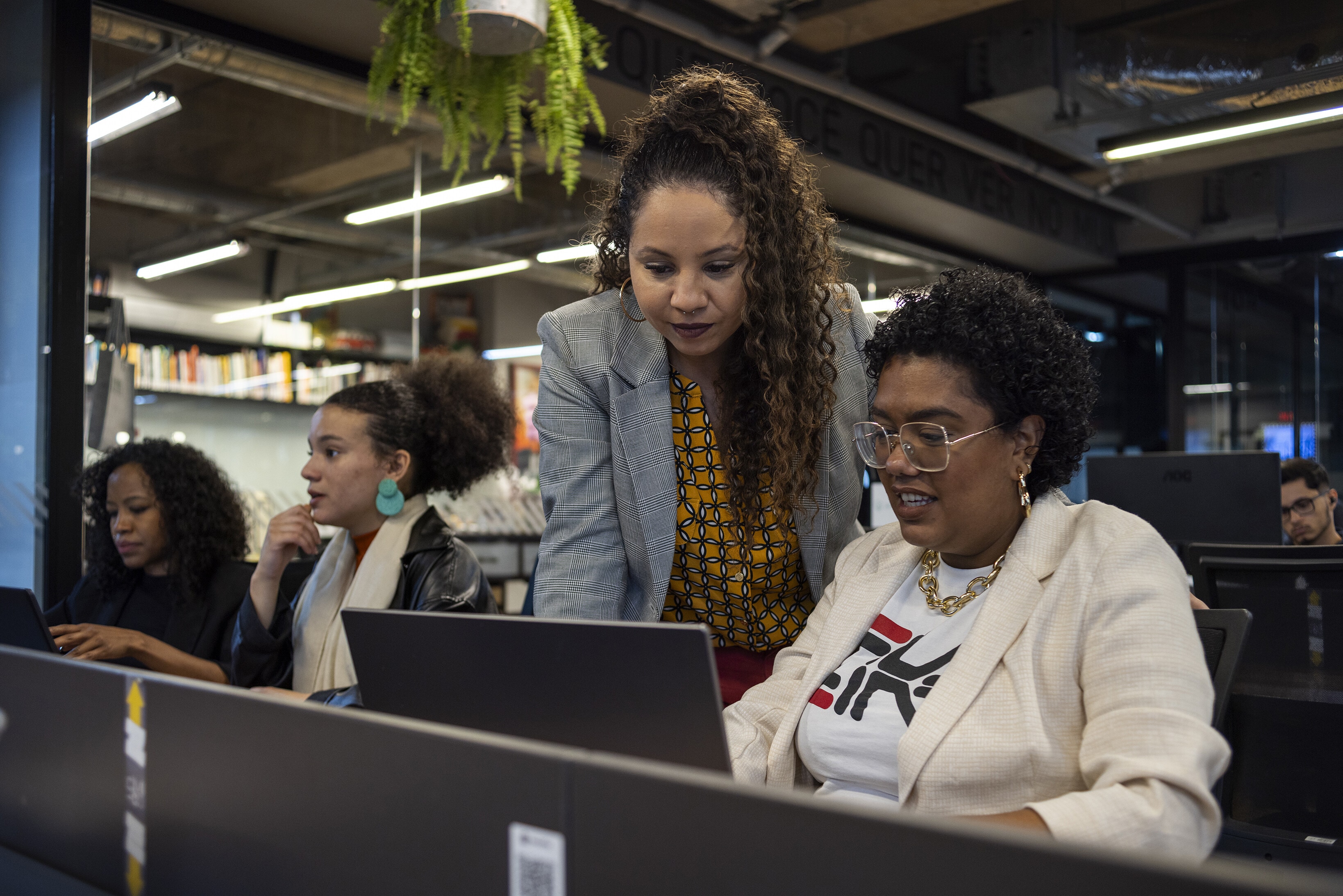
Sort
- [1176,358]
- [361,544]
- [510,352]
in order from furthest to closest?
[1176,358]
[510,352]
[361,544]

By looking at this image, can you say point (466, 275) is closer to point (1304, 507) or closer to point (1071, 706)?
point (1304, 507)

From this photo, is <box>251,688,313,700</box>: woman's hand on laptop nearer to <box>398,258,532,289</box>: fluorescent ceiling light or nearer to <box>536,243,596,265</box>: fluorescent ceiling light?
<box>398,258,532,289</box>: fluorescent ceiling light

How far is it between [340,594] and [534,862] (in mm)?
1830

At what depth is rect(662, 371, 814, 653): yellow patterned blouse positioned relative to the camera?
1577 millimetres

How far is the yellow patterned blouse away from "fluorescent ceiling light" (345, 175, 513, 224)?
12.0 feet

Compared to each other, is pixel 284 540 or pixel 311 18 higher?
pixel 311 18

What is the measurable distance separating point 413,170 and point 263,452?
57.1 inches

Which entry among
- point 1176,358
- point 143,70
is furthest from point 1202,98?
point 143,70

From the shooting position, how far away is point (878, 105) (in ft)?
17.6

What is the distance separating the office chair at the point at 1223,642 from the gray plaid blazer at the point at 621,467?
1.74ft

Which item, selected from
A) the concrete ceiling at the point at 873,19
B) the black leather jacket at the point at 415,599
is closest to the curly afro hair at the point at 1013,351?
the black leather jacket at the point at 415,599

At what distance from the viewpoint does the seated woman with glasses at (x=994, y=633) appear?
97 centimetres

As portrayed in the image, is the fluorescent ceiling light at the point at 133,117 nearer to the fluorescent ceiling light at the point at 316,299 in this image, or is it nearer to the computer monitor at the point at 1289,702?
the fluorescent ceiling light at the point at 316,299

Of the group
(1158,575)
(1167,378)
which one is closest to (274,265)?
(1158,575)
